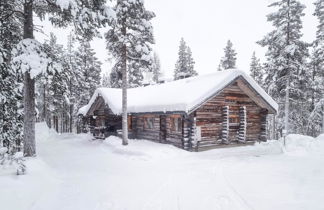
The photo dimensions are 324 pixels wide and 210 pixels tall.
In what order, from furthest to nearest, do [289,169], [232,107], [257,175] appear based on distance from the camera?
1. [232,107]
2. [289,169]
3. [257,175]

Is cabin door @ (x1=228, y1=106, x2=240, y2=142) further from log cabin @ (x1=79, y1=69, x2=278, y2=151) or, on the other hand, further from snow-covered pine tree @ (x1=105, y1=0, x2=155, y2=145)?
snow-covered pine tree @ (x1=105, y1=0, x2=155, y2=145)

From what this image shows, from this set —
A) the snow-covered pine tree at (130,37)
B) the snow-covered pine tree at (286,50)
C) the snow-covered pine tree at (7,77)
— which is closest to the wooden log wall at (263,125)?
the snow-covered pine tree at (286,50)

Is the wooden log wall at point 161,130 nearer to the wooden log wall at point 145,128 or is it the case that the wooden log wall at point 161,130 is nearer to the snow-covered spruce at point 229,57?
the wooden log wall at point 145,128

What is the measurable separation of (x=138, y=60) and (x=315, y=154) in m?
12.6

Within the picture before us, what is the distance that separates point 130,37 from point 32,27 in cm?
694

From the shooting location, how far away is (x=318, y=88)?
1131 inches

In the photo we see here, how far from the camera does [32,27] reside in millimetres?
10609

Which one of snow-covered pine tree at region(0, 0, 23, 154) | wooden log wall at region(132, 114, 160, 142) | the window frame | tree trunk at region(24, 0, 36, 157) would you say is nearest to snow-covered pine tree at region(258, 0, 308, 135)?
the window frame

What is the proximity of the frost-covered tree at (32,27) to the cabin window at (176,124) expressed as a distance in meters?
8.65

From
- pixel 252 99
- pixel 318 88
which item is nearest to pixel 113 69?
pixel 252 99

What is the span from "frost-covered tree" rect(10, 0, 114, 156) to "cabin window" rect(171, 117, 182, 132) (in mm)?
8652

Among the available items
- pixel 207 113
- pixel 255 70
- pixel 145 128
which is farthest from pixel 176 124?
pixel 255 70

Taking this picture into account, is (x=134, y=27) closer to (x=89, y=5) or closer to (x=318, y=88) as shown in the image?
(x=89, y=5)

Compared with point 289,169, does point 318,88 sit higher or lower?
higher
